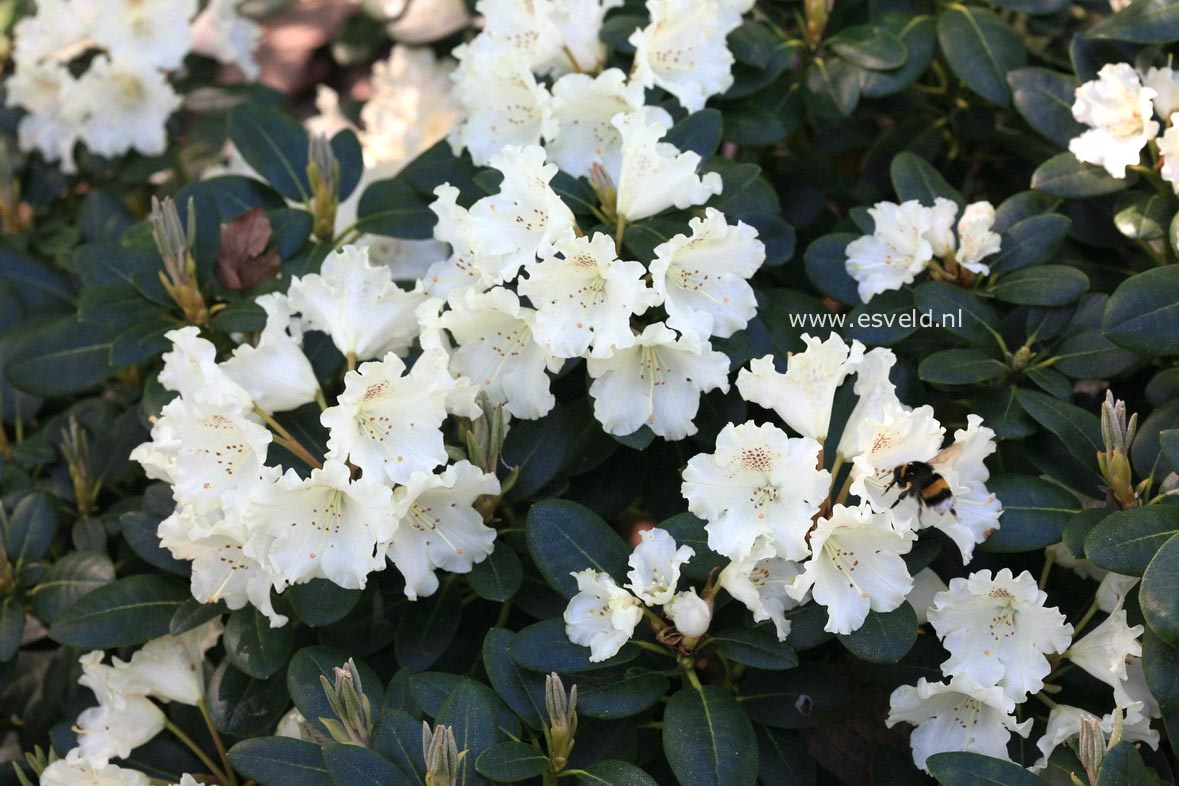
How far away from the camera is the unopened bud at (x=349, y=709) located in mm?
1372

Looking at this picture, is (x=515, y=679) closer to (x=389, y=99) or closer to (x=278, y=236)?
(x=278, y=236)

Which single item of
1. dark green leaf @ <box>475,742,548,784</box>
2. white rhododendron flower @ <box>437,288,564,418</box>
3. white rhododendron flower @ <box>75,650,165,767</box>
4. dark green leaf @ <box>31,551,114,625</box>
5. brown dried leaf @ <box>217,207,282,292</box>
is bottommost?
white rhododendron flower @ <box>75,650,165,767</box>

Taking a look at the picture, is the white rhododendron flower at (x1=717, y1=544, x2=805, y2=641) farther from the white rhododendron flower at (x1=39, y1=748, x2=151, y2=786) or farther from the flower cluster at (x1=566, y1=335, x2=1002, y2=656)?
the white rhododendron flower at (x1=39, y1=748, x2=151, y2=786)

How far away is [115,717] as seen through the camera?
1675 millimetres

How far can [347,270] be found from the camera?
1646 millimetres

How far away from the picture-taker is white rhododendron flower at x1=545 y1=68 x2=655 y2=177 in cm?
175

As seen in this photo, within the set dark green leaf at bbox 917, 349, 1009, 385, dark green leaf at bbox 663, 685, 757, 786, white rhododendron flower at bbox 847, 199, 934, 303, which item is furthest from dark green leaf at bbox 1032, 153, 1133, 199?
dark green leaf at bbox 663, 685, 757, 786

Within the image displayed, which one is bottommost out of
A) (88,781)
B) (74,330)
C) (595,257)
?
(88,781)

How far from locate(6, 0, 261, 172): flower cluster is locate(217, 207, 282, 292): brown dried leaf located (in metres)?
0.67

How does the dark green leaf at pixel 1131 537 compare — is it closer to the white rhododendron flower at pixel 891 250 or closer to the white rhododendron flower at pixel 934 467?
the white rhododendron flower at pixel 934 467

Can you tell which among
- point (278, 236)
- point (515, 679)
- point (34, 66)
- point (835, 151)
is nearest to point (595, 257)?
point (515, 679)

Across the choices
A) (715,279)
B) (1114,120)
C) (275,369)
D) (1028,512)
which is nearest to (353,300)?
(275,369)

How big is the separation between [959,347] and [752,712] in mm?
604

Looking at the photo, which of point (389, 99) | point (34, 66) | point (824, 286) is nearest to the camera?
point (824, 286)
